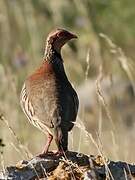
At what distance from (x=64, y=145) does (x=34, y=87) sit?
768 mm

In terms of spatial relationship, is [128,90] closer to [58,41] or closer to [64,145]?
[58,41]

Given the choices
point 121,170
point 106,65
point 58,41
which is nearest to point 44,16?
point 106,65

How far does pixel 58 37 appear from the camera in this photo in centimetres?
737

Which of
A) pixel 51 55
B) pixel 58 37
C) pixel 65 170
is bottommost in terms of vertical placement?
pixel 65 170

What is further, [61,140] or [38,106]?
[38,106]

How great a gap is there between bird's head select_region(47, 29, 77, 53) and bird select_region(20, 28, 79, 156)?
315 mm

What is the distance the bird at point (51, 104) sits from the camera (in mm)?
6289

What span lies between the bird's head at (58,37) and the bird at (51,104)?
→ 32cm

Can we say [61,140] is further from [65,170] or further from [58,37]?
[58,37]

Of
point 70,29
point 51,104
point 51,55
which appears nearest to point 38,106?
point 51,104

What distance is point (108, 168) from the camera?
17.9 feet

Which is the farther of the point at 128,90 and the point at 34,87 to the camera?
the point at 128,90

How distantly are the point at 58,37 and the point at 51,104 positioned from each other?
3.63ft

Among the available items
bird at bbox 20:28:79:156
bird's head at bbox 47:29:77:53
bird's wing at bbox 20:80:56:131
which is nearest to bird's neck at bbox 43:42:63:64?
bird's head at bbox 47:29:77:53
